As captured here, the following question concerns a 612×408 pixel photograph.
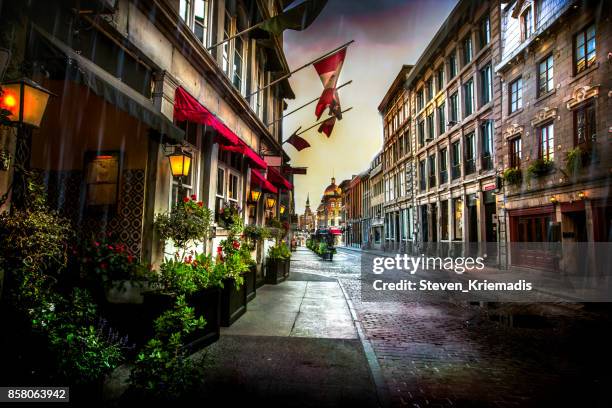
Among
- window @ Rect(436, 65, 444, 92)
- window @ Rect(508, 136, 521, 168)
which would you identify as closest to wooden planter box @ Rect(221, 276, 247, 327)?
window @ Rect(508, 136, 521, 168)

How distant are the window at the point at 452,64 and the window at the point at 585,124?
1338 centimetres

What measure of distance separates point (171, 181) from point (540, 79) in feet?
57.2

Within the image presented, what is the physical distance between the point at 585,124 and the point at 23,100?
17.1 meters

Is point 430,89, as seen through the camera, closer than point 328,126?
No

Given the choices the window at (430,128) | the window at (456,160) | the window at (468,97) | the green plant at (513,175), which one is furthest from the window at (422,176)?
the green plant at (513,175)

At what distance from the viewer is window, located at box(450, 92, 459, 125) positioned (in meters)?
25.9

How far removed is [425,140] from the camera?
30.9 m

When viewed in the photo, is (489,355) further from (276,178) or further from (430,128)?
(430,128)

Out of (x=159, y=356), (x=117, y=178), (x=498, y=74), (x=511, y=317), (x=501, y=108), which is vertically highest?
(x=498, y=74)

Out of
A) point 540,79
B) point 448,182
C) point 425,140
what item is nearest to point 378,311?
point 540,79

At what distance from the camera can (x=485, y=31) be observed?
2253 centimetres

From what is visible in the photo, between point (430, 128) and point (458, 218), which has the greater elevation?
point (430, 128)

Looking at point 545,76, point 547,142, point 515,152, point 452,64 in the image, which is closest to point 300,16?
point 547,142

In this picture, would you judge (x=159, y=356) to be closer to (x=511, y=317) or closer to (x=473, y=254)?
(x=511, y=317)
